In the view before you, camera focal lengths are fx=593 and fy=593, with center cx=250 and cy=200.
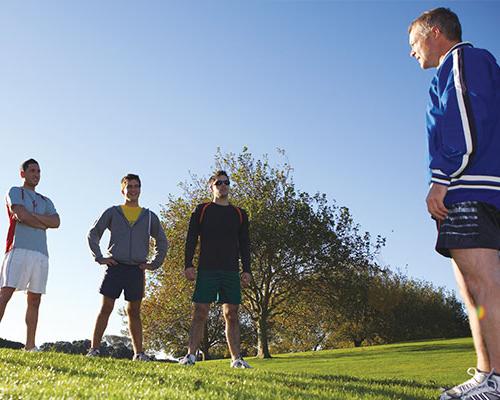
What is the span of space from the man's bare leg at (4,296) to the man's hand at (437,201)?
21.8ft

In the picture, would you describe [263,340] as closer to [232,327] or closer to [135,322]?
[135,322]

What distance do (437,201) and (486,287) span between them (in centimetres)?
74

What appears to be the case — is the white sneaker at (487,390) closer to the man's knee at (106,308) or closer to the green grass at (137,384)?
the green grass at (137,384)

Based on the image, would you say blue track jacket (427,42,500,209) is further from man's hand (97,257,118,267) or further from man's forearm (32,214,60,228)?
man's forearm (32,214,60,228)

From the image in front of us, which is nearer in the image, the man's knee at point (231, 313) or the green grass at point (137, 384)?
the green grass at point (137, 384)

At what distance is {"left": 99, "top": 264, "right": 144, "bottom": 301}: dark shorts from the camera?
9.35m

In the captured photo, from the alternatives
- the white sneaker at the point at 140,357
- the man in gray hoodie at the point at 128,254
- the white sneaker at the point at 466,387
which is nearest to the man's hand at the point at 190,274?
the man in gray hoodie at the point at 128,254

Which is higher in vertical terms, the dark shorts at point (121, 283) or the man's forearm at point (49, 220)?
the man's forearm at point (49, 220)

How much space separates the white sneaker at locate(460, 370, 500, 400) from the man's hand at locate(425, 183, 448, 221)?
123 centimetres

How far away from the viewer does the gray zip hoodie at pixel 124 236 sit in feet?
31.2

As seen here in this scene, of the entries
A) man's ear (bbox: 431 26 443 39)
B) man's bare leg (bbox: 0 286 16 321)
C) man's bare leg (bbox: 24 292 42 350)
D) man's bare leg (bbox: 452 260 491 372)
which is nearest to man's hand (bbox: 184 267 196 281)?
man's bare leg (bbox: 24 292 42 350)

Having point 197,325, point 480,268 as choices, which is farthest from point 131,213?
point 480,268

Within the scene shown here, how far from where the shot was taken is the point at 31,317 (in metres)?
9.20

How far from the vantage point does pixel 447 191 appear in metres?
4.71
